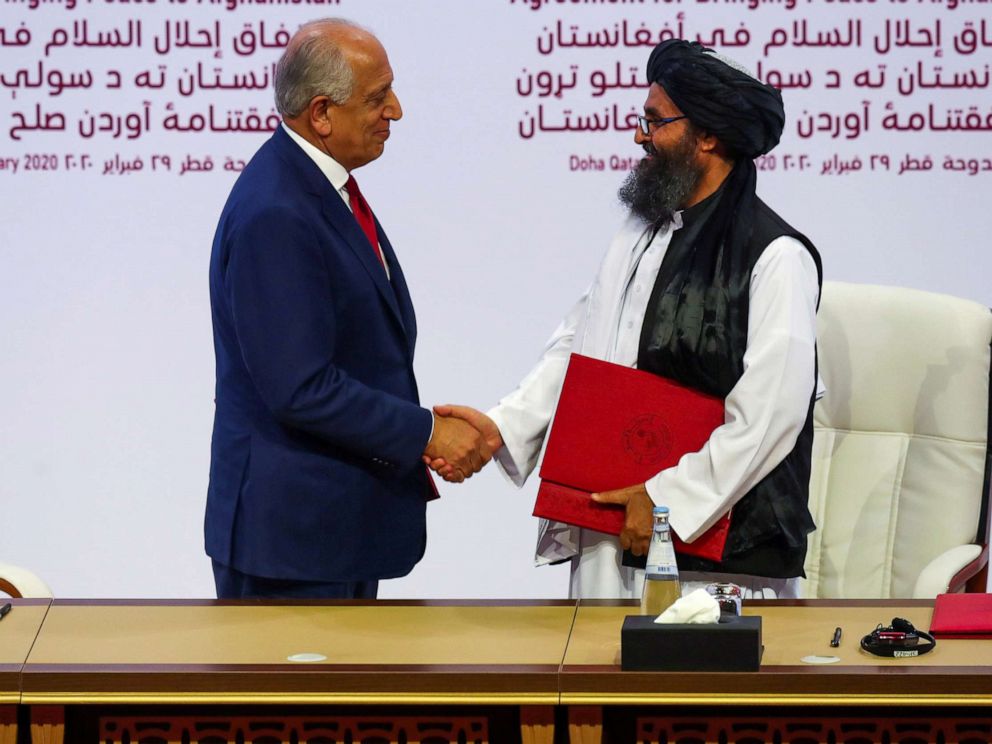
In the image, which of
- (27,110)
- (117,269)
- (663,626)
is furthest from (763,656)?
(27,110)

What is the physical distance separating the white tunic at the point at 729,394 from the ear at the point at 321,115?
2.09ft

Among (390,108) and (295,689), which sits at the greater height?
(390,108)

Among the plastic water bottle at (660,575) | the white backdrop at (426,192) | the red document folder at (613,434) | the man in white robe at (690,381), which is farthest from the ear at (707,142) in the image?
the white backdrop at (426,192)

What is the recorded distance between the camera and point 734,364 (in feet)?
9.68

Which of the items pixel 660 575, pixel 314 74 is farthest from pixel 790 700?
pixel 314 74

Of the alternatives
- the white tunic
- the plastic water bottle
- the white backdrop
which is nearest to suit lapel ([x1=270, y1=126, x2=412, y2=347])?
the white tunic

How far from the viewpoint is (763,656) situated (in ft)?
7.47

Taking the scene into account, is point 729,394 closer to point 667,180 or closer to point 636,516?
point 636,516

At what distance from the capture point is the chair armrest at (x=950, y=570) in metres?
3.23

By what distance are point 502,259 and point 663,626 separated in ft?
9.27

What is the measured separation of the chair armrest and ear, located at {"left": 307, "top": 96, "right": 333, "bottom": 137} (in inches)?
61.4

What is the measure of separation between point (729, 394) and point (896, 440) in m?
0.82

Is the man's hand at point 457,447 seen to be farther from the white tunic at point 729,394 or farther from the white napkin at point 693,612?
the white napkin at point 693,612

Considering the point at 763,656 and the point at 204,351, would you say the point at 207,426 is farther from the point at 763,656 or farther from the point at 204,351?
the point at 763,656
